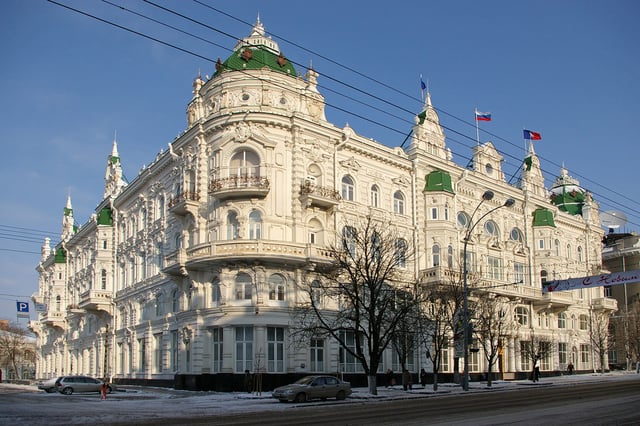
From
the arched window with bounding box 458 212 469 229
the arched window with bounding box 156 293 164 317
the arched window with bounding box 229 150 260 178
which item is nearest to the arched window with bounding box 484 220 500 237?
the arched window with bounding box 458 212 469 229

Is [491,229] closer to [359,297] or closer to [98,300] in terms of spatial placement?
[359,297]

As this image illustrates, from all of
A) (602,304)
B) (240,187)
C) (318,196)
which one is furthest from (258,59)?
(602,304)

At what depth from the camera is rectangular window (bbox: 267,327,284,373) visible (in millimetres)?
43094

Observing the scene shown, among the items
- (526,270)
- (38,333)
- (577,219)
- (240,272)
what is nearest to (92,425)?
(240,272)

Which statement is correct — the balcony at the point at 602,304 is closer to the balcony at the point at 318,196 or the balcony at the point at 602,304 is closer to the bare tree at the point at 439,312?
the bare tree at the point at 439,312

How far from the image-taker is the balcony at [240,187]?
144 ft

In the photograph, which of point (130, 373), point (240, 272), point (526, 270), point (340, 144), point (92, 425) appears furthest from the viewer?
point (526, 270)

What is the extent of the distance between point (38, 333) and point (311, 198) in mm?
70964

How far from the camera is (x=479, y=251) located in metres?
59.8

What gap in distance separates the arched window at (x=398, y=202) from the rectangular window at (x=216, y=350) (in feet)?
60.1

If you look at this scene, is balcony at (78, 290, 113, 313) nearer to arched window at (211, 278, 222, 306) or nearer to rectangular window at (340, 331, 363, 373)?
arched window at (211, 278, 222, 306)

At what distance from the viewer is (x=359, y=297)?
4156 centimetres

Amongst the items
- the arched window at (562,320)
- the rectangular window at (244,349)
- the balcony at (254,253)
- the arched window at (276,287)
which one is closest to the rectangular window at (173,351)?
the balcony at (254,253)

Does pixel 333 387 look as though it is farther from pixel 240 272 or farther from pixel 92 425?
pixel 92 425
